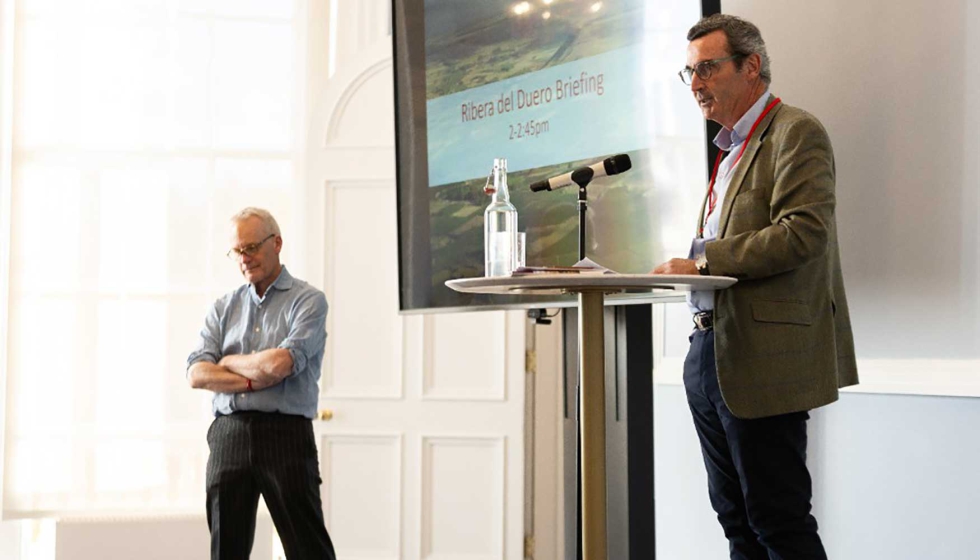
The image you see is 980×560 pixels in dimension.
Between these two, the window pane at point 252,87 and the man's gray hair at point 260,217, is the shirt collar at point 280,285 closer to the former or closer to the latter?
the man's gray hair at point 260,217

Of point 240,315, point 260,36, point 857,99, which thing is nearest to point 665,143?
point 857,99

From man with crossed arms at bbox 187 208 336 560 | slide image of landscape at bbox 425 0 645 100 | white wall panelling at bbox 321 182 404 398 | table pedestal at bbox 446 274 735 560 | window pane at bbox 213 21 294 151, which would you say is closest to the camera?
table pedestal at bbox 446 274 735 560

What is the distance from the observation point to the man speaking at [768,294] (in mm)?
2053

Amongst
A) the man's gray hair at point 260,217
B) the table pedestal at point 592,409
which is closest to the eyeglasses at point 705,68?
the table pedestal at point 592,409

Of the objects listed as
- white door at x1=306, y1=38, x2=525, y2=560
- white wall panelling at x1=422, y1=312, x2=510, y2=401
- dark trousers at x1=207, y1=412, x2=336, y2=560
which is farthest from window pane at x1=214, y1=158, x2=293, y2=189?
dark trousers at x1=207, y1=412, x2=336, y2=560

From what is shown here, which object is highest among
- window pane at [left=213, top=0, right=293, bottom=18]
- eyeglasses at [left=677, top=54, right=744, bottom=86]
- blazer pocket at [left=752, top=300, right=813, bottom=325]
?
window pane at [left=213, top=0, right=293, bottom=18]

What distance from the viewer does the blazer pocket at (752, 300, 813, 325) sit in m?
2.08

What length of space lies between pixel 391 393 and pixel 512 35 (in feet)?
7.98

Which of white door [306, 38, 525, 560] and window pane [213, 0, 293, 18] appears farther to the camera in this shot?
window pane [213, 0, 293, 18]

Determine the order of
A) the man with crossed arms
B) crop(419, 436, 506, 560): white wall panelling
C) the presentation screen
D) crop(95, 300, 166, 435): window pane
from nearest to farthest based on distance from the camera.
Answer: the presentation screen
the man with crossed arms
crop(419, 436, 506, 560): white wall panelling
crop(95, 300, 166, 435): window pane

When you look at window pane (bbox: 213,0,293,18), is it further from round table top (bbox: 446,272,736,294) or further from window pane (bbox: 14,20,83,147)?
round table top (bbox: 446,272,736,294)

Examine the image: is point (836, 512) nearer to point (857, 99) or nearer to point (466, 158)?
point (857, 99)

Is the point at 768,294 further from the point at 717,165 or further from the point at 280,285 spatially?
the point at 280,285

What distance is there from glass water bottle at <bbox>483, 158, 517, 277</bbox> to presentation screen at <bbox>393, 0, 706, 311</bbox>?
0.06m
